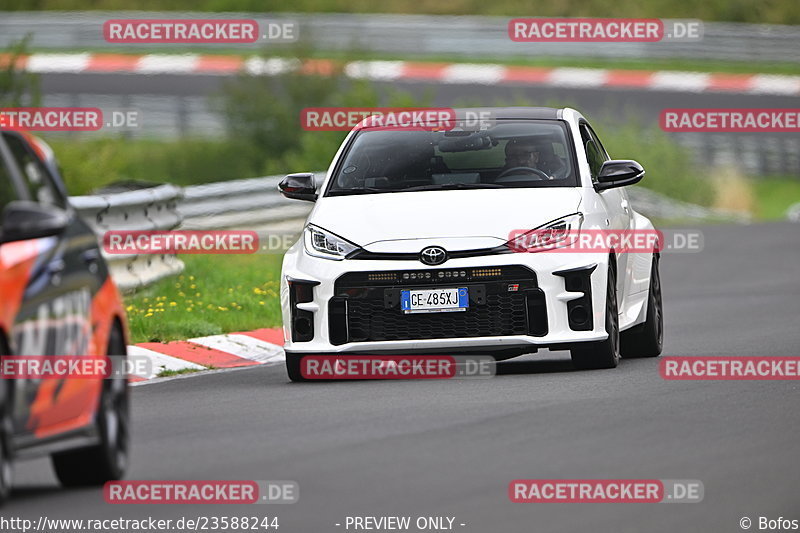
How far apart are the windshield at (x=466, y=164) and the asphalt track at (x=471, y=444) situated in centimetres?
131

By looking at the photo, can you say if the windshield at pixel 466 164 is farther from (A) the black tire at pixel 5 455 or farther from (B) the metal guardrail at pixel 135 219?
(A) the black tire at pixel 5 455

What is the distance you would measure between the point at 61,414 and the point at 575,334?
528cm

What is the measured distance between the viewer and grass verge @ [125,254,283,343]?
16.0 metres

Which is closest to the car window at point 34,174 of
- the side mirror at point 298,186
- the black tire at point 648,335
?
the side mirror at point 298,186

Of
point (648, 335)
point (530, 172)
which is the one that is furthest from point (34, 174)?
point (648, 335)

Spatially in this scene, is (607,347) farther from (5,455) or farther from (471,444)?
(5,455)

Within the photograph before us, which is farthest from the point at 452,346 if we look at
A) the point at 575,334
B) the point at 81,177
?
the point at 81,177

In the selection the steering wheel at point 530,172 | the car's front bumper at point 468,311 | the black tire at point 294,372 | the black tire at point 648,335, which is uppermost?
the steering wheel at point 530,172

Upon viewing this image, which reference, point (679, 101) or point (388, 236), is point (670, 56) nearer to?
point (679, 101)

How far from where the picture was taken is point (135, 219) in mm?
18344

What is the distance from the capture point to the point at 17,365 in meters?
7.92

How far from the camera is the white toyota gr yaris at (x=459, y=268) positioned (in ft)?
42.7

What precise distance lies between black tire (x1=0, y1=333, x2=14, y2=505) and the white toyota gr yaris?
5.35m

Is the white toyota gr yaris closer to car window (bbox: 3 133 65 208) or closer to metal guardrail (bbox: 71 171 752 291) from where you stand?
metal guardrail (bbox: 71 171 752 291)
